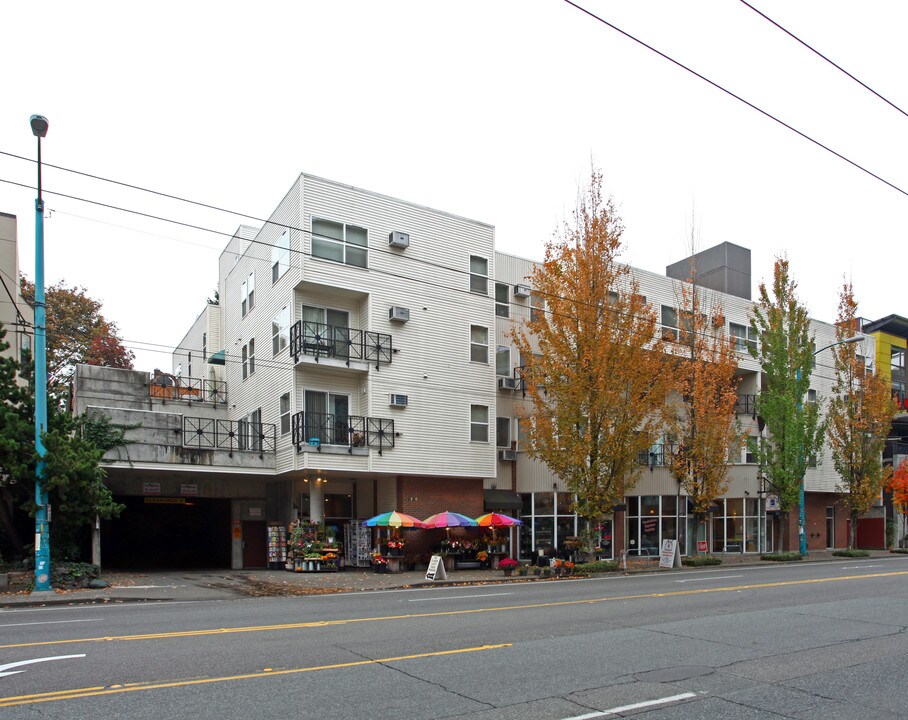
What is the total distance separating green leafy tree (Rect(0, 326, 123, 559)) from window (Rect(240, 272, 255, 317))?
35.0 ft

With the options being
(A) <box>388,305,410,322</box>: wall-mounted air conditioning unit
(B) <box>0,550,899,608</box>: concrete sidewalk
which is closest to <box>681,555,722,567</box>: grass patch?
(B) <box>0,550,899,608</box>: concrete sidewalk

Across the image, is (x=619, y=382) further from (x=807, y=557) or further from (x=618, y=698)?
(x=618, y=698)

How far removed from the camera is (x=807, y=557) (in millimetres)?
36250

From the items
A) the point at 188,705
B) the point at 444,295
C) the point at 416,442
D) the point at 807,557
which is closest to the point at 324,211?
the point at 444,295

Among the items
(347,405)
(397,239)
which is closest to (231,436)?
(347,405)

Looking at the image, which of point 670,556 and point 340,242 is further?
point 670,556

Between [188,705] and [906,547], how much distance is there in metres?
45.3

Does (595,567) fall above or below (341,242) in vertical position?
below

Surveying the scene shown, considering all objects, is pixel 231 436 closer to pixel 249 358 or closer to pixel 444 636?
pixel 249 358

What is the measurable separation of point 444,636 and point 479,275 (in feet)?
67.9

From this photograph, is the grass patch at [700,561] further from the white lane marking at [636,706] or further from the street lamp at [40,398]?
the white lane marking at [636,706]

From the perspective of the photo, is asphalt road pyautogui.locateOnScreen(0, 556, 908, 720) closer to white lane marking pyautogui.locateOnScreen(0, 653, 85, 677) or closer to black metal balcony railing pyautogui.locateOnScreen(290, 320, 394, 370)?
white lane marking pyautogui.locateOnScreen(0, 653, 85, 677)

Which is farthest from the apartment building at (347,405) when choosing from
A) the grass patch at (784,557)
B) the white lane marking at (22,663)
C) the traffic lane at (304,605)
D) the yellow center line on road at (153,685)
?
the yellow center line on road at (153,685)

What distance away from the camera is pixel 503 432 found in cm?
3262
